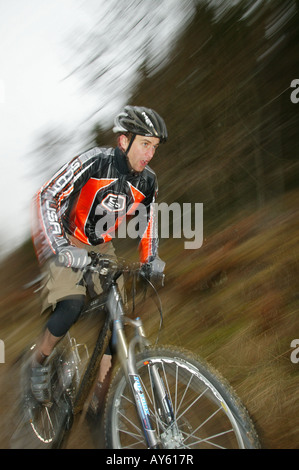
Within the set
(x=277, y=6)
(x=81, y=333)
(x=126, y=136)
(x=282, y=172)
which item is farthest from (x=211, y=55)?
(x=81, y=333)

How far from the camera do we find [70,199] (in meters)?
2.46

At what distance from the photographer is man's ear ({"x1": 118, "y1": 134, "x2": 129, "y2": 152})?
2.31 m

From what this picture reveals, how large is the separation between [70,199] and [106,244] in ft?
1.54

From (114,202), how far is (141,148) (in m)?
0.45

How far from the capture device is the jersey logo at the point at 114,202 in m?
2.48

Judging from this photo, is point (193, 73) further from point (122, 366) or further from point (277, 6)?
point (122, 366)

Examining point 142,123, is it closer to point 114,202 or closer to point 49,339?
point 114,202

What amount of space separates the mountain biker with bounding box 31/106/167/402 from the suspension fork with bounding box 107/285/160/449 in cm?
28

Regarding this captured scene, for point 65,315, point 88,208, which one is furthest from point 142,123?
point 65,315

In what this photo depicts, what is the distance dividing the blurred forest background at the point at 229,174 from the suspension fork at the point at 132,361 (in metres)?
1.59

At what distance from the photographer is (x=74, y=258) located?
5.60ft

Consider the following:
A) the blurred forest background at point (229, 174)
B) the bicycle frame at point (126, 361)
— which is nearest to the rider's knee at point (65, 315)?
the bicycle frame at point (126, 361)

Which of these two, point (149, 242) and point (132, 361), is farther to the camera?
point (149, 242)

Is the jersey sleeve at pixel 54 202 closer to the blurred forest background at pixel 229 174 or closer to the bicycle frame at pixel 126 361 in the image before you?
the bicycle frame at pixel 126 361
